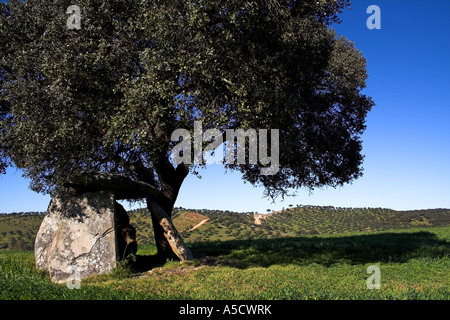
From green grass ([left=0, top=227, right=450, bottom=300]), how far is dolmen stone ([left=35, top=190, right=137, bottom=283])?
0.60 metres

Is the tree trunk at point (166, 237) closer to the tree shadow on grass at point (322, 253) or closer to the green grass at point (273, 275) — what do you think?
the green grass at point (273, 275)

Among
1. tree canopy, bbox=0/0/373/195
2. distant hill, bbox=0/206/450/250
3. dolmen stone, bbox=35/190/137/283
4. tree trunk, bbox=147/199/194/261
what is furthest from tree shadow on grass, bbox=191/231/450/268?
distant hill, bbox=0/206/450/250

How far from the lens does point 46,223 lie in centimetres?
1530

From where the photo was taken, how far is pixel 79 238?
14250 millimetres

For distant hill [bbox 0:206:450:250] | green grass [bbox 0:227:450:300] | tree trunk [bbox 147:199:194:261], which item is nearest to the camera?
green grass [bbox 0:227:450:300]

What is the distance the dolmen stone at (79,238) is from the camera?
1402 cm

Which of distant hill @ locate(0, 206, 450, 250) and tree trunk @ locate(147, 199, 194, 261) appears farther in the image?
distant hill @ locate(0, 206, 450, 250)

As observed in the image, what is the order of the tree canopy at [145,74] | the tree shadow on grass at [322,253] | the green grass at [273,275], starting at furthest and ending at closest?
the tree shadow on grass at [322,253] → the tree canopy at [145,74] → the green grass at [273,275]

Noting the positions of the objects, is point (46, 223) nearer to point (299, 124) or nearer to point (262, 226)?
point (299, 124)

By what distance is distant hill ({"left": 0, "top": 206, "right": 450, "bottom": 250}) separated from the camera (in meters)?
44.8

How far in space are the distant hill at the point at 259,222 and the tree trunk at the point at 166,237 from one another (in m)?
24.6

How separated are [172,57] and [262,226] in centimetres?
4069

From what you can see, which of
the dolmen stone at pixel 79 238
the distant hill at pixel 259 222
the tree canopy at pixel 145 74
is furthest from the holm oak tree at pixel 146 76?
the distant hill at pixel 259 222

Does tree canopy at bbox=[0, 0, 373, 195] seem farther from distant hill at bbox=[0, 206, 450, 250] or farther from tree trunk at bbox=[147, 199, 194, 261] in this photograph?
distant hill at bbox=[0, 206, 450, 250]
